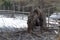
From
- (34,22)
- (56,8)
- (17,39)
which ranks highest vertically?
(56,8)

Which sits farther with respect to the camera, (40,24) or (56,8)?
(56,8)

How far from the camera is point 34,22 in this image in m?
4.16

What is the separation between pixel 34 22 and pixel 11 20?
1.69 m

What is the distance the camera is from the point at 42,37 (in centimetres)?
389

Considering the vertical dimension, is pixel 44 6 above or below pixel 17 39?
above

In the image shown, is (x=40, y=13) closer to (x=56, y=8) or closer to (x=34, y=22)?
(x=34, y=22)

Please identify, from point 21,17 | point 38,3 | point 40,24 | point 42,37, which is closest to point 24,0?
point 38,3

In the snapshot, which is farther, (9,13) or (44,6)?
(9,13)

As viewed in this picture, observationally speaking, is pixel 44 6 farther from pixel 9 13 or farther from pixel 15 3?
pixel 9 13

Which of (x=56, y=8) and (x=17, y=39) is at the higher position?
(x=56, y=8)

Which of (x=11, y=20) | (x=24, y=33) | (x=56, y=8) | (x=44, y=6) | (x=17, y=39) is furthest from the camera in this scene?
(x=11, y=20)

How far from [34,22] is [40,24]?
30 cm

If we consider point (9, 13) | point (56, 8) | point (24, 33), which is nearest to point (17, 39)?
point (24, 33)

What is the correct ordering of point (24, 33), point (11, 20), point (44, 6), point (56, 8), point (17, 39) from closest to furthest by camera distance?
1. point (17, 39)
2. point (24, 33)
3. point (44, 6)
4. point (56, 8)
5. point (11, 20)
